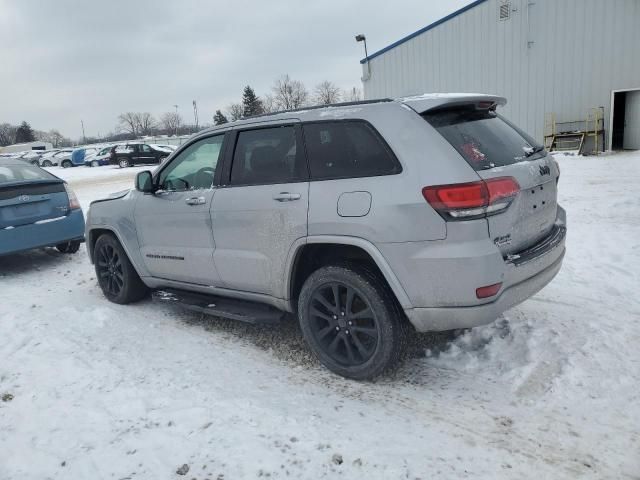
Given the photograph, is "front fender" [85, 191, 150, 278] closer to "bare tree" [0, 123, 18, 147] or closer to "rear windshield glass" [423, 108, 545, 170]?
"rear windshield glass" [423, 108, 545, 170]

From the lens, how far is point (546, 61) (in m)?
17.5

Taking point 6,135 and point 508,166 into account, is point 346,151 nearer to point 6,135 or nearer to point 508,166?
point 508,166

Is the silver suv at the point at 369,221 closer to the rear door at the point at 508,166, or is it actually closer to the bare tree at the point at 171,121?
the rear door at the point at 508,166

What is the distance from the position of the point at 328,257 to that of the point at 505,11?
1828 centimetres

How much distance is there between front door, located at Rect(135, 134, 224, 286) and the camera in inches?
157

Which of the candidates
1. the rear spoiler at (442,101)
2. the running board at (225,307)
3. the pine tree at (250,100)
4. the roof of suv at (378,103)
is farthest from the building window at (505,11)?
the pine tree at (250,100)

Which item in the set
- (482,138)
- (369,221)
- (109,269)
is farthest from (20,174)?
(482,138)

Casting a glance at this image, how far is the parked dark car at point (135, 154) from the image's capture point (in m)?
31.3

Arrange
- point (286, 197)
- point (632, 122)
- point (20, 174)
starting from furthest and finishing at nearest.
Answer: point (632, 122) → point (20, 174) → point (286, 197)

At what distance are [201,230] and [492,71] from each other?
17.9m

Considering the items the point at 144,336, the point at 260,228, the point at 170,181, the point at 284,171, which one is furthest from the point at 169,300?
the point at 284,171

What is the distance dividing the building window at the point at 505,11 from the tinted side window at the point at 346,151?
17865 millimetres

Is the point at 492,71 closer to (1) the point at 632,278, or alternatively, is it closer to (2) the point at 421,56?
(2) the point at 421,56

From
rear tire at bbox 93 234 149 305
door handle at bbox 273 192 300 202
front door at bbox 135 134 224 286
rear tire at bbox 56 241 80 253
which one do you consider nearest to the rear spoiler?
door handle at bbox 273 192 300 202
